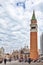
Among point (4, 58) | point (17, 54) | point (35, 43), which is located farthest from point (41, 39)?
point (4, 58)

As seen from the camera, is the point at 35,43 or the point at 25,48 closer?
the point at 25,48

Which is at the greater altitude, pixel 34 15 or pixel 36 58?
pixel 34 15

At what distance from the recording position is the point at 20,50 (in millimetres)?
5801

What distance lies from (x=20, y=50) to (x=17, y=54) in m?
0.17

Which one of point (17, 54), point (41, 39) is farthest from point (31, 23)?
point (17, 54)

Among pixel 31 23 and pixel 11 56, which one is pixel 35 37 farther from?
pixel 11 56

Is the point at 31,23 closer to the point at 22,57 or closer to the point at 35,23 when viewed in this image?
the point at 35,23

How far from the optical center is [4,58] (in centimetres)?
569

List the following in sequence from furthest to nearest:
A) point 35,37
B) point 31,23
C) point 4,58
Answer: point 35,37 → point 31,23 → point 4,58

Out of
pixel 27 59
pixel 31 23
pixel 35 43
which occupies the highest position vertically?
pixel 31 23

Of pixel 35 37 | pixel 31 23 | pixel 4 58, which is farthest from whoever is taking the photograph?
pixel 35 37

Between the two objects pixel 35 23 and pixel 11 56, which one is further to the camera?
pixel 35 23

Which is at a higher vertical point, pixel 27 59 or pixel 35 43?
pixel 35 43

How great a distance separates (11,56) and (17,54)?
0.73 feet
